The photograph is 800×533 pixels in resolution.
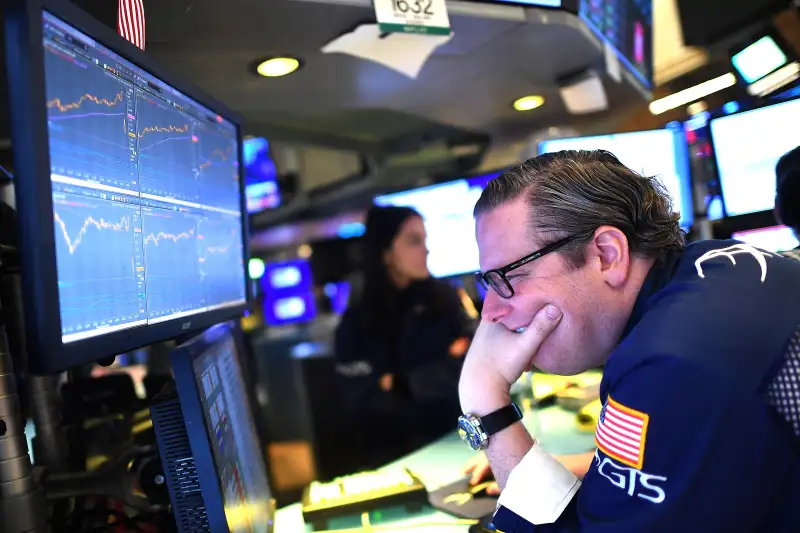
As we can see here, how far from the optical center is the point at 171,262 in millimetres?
908

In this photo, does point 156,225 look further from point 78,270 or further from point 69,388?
point 69,388

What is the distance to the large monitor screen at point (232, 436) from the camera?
0.77 meters

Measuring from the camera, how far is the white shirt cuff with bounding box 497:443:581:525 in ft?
2.89

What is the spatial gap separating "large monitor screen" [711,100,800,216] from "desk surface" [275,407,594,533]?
76 cm

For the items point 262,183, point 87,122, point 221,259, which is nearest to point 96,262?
point 87,122

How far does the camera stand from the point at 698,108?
2738mm

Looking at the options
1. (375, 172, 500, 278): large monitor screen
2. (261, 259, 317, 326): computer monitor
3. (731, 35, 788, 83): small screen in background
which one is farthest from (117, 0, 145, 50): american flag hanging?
(261, 259, 317, 326): computer monitor

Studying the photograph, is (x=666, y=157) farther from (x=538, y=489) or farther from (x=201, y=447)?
(x=201, y=447)

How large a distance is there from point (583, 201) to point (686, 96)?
6.70 ft

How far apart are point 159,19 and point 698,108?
2.38m

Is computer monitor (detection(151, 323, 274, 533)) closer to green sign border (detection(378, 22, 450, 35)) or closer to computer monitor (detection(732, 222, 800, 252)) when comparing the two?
green sign border (detection(378, 22, 450, 35))

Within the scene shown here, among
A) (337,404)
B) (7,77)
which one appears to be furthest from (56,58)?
(337,404)

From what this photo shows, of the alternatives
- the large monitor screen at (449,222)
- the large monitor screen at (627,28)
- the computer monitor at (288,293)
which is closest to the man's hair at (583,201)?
the large monitor screen at (627,28)

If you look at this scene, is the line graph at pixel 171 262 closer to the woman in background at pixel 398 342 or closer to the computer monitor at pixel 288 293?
the woman in background at pixel 398 342
